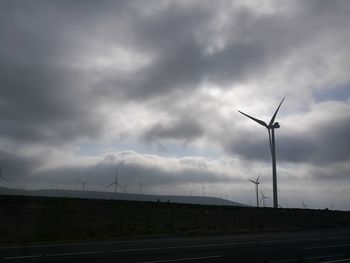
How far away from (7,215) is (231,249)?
30.8 meters

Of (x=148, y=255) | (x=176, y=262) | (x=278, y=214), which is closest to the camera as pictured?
(x=176, y=262)

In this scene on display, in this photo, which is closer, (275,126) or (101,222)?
(101,222)

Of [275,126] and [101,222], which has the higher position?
[275,126]

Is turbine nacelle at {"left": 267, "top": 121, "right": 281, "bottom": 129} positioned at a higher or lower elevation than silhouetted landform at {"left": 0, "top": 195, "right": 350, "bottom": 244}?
higher

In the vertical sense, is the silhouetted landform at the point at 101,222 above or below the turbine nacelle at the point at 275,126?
below

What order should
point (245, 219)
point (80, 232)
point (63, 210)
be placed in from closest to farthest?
point (80, 232), point (63, 210), point (245, 219)

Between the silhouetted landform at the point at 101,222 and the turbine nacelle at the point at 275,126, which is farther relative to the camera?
the turbine nacelle at the point at 275,126

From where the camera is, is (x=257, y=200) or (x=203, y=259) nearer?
(x=203, y=259)

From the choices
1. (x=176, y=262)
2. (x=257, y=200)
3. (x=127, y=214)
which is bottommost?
(x=176, y=262)

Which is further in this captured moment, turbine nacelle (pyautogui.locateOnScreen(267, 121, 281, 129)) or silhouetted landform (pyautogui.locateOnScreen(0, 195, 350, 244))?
turbine nacelle (pyautogui.locateOnScreen(267, 121, 281, 129))

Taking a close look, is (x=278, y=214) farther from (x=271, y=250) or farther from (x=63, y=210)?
(x=271, y=250)

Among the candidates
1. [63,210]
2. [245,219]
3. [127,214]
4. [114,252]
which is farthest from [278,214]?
[114,252]

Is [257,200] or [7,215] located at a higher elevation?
[257,200]

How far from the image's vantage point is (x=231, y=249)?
2236 cm
